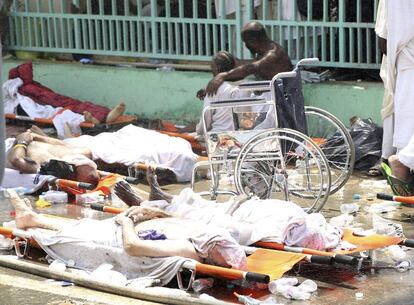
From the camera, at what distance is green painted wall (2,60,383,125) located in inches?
391

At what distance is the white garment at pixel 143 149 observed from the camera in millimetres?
9117

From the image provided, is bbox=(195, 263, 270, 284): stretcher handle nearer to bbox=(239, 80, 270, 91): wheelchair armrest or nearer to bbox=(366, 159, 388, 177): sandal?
bbox=(239, 80, 270, 91): wheelchair armrest

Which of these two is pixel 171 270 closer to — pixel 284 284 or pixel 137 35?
pixel 284 284

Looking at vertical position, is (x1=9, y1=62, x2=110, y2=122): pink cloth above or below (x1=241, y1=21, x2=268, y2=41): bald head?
below

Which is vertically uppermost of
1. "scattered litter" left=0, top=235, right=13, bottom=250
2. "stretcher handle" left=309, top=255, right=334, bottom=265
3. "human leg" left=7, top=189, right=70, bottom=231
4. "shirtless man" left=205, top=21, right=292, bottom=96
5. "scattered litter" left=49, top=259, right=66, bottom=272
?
"shirtless man" left=205, top=21, right=292, bottom=96

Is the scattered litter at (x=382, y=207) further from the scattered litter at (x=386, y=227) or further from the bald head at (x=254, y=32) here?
the bald head at (x=254, y=32)

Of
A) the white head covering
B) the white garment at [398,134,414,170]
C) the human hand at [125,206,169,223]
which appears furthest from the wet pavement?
the white head covering

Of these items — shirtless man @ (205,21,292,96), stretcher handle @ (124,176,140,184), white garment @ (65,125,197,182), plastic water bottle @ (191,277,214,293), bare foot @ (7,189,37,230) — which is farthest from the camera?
shirtless man @ (205,21,292,96)

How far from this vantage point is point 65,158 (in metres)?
8.97

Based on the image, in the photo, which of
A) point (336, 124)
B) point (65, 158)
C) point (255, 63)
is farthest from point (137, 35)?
point (336, 124)

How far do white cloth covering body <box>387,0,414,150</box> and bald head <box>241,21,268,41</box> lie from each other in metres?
1.79

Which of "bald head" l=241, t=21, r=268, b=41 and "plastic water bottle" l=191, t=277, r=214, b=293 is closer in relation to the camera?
"plastic water bottle" l=191, t=277, r=214, b=293

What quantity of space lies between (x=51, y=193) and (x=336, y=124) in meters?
2.53

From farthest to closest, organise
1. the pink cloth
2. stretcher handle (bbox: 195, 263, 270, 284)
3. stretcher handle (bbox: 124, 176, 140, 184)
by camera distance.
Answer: the pink cloth, stretcher handle (bbox: 124, 176, 140, 184), stretcher handle (bbox: 195, 263, 270, 284)
